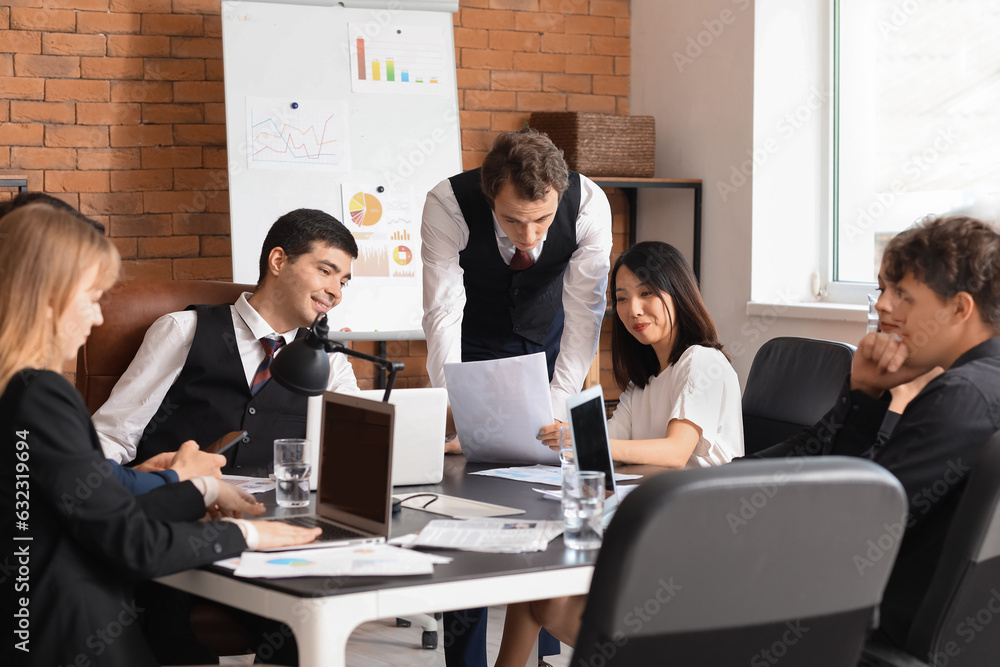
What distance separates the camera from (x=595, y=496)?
146 cm

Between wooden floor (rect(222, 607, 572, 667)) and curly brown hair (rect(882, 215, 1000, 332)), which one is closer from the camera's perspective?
curly brown hair (rect(882, 215, 1000, 332))

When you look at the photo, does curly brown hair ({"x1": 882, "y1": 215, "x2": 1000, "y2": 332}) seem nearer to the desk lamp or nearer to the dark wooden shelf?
the desk lamp

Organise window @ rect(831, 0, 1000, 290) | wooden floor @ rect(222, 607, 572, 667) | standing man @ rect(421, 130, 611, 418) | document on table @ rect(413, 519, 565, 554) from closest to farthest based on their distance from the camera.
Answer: document on table @ rect(413, 519, 565, 554), standing man @ rect(421, 130, 611, 418), wooden floor @ rect(222, 607, 572, 667), window @ rect(831, 0, 1000, 290)

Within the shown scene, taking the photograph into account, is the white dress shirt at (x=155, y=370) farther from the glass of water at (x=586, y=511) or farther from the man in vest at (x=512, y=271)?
the glass of water at (x=586, y=511)

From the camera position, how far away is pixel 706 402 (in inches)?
84.8

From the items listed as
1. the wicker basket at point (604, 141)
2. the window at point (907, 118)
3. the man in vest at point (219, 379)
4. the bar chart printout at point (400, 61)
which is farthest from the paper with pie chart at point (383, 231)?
the window at point (907, 118)

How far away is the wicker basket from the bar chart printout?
53 centimetres

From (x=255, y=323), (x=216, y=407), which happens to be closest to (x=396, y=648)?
(x=216, y=407)

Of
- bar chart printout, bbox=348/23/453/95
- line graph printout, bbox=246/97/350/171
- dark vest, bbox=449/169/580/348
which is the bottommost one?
dark vest, bbox=449/169/580/348

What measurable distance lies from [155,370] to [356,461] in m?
0.98

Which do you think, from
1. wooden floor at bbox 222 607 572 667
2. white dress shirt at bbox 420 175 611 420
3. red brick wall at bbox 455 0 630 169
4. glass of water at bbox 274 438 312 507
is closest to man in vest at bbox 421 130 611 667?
white dress shirt at bbox 420 175 611 420

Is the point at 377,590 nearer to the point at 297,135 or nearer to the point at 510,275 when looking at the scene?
the point at 510,275

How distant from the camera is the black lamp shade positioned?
167 cm

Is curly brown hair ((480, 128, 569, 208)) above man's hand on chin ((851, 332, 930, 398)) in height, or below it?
above
